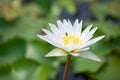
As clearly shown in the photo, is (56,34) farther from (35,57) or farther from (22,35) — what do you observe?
(22,35)

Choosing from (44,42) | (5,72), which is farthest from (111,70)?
(5,72)

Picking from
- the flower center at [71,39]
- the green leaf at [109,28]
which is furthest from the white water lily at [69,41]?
the green leaf at [109,28]

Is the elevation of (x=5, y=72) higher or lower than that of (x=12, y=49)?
lower

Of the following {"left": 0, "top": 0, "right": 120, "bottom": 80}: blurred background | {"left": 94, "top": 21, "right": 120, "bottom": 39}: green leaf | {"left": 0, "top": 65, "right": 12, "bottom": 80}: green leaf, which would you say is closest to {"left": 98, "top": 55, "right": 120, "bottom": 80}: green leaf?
{"left": 0, "top": 0, "right": 120, "bottom": 80}: blurred background

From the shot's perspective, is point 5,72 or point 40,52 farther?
point 40,52

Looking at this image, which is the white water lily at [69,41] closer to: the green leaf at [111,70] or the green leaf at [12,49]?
the green leaf at [111,70]

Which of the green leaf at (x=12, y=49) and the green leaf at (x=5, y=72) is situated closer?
the green leaf at (x=5, y=72)

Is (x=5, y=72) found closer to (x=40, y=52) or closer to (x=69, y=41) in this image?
(x=40, y=52)


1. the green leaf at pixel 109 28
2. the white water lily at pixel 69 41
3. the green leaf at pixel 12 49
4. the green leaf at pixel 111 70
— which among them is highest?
the green leaf at pixel 109 28
